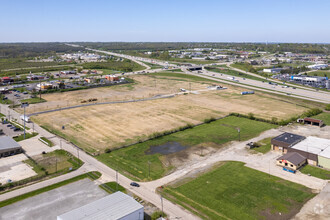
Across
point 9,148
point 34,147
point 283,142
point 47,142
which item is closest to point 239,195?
point 283,142

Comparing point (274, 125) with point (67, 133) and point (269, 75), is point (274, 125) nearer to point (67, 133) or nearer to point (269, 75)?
point (67, 133)

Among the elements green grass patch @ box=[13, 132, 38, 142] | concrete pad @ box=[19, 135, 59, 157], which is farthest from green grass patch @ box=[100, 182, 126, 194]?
green grass patch @ box=[13, 132, 38, 142]

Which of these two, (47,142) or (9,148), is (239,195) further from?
(9,148)

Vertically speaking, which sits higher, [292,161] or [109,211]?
[292,161]

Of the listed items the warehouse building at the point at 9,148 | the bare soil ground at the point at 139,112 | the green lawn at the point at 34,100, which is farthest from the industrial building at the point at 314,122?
the green lawn at the point at 34,100

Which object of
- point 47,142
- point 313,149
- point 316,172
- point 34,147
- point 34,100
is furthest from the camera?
point 34,100

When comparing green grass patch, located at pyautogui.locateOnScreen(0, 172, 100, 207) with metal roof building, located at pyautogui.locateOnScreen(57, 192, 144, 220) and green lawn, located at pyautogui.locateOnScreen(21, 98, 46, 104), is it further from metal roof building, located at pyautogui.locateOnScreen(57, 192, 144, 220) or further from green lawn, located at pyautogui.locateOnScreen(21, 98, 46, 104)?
→ green lawn, located at pyautogui.locateOnScreen(21, 98, 46, 104)
